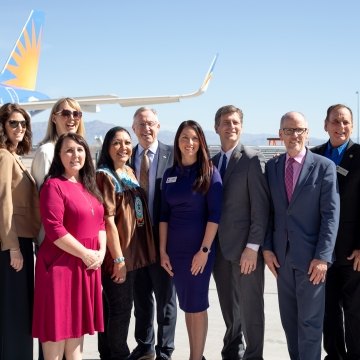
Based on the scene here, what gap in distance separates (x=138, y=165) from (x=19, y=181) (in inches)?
41.2

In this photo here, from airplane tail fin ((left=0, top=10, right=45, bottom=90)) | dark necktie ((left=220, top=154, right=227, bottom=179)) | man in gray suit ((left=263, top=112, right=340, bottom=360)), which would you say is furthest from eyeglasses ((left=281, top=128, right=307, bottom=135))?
airplane tail fin ((left=0, top=10, right=45, bottom=90))

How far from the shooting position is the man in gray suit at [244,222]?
10.8ft

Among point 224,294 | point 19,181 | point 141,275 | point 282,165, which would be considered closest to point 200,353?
point 224,294

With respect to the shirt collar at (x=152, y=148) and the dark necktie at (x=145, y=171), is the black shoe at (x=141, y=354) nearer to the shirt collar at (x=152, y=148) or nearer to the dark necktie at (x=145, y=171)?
the dark necktie at (x=145, y=171)

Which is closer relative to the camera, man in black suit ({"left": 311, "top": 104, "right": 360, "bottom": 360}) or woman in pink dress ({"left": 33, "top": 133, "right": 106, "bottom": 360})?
woman in pink dress ({"left": 33, "top": 133, "right": 106, "bottom": 360})

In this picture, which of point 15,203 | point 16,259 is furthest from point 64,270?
point 15,203

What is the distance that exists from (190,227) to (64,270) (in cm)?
87

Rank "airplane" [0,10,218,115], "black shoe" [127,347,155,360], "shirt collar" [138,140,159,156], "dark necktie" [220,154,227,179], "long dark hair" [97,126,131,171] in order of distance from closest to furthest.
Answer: "long dark hair" [97,126,131,171] < "dark necktie" [220,154,227,179] < "black shoe" [127,347,155,360] < "shirt collar" [138,140,159,156] < "airplane" [0,10,218,115]

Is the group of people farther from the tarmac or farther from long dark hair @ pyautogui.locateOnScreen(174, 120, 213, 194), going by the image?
the tarmac

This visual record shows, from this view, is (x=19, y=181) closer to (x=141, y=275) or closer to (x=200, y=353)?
(x=141, y=275)

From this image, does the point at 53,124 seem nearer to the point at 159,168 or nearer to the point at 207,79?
the point at 159,168

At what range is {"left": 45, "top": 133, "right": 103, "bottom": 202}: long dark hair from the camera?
120 inches

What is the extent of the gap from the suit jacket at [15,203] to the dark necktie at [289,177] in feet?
5.27

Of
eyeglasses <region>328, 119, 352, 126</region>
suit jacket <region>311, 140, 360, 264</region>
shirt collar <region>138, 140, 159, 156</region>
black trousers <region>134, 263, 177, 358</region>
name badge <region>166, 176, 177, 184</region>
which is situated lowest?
black trousers <region>134, 263, 177, 358</region>
